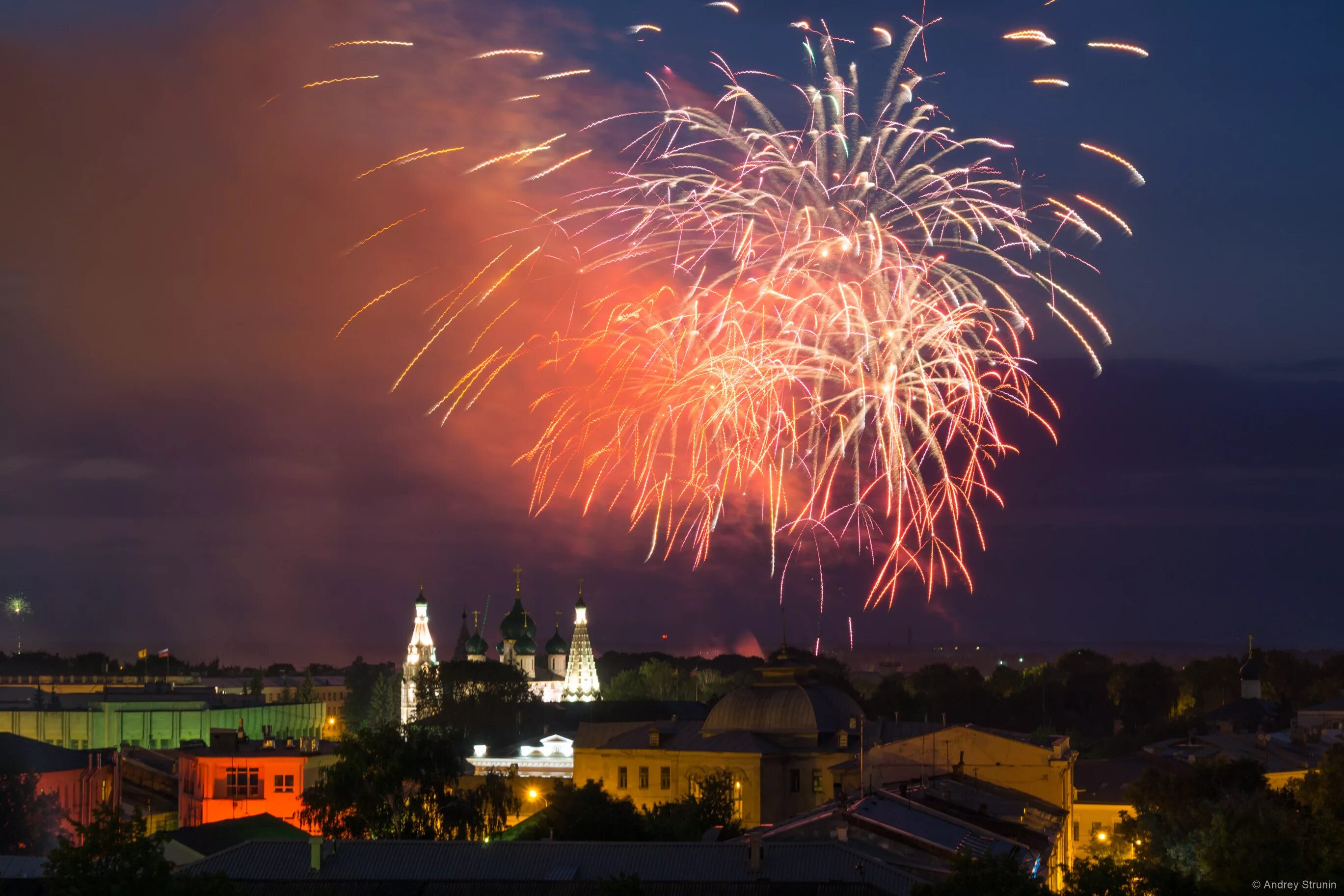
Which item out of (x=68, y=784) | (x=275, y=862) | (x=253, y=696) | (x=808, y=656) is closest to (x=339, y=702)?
(x=253, y=696)

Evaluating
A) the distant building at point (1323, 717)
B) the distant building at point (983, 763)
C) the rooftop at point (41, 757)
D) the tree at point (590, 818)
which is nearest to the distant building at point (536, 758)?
the rooftop at point (41, 757)

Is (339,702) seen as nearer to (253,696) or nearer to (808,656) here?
(253,696)

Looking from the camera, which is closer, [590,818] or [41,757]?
[590,818]

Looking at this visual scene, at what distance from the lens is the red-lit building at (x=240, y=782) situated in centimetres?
6284

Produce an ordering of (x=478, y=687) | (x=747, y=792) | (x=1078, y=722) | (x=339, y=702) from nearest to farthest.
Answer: (x=747, y=792) → (x=478, y=687) → (x=1078, y=722) → (x=339, y=702)

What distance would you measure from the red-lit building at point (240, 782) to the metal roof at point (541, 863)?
27.5 metres

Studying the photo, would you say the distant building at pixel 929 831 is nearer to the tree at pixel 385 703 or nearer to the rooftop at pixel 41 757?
the rooftop at pixel 41 757

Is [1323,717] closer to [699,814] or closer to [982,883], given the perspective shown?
[699,814]

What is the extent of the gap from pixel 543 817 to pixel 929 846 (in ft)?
56.9

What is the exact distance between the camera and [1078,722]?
122 m

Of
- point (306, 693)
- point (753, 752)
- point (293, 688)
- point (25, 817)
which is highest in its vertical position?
point (293, 688)

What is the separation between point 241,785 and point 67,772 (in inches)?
322

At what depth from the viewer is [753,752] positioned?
2440 inches

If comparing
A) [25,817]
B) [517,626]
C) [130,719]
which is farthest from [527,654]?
[25,817]
